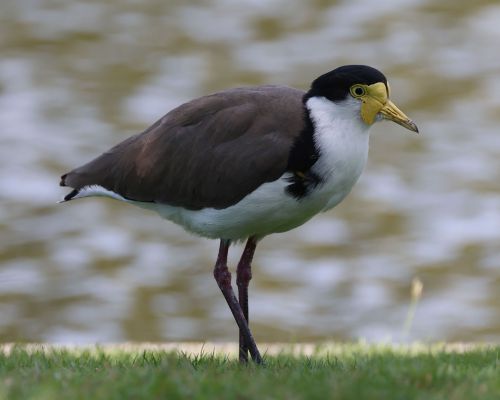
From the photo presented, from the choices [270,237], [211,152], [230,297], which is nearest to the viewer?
[211,152]

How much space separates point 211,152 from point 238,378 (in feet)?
5.96

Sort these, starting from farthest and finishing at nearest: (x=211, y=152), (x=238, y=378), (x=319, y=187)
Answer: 1. (x=211, y=152)
2. (x=319, y=187)
3. (x=238, y=378)

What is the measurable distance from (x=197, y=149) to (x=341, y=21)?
509 inches

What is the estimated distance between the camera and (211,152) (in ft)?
23.0

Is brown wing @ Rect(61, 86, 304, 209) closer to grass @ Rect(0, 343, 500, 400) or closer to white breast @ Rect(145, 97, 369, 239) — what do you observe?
white breast @ Rect(145, 97, 369, 239)

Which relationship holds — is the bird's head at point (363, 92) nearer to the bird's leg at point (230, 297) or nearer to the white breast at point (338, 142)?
the white breast at point (338, 142)

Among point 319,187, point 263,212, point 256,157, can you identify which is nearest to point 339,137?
point 319,187

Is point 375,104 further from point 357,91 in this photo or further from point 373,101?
point 357,91

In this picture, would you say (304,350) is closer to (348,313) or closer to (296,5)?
(348,313)

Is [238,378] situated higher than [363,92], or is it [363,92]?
[363,92]

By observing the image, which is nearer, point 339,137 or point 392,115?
point 339,137

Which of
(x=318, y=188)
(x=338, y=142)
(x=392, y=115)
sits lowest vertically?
(x=318, y=188)

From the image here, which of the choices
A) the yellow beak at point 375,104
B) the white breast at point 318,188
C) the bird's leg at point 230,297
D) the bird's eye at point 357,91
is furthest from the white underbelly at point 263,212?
the bird's eye at point 357,91

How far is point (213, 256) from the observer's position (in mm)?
13117
